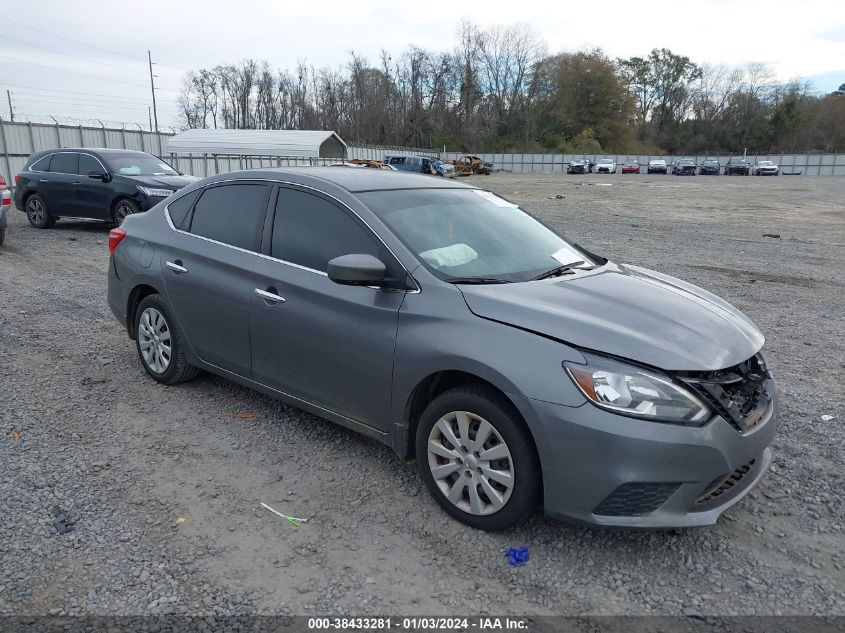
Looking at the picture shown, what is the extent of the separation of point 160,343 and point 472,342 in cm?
289

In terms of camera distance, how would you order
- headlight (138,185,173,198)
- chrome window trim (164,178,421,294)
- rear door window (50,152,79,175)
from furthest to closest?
rear door window (50,152,79,175) < headlight (138,185,173,198) < chrome window trim (164,178,421,294)

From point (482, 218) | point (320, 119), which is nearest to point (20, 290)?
point (482, 218)

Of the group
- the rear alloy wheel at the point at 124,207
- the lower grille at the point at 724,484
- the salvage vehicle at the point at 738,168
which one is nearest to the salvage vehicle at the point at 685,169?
the salvage vehicle at the point at 738,168

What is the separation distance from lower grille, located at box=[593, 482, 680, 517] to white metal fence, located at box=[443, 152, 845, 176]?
68851mm

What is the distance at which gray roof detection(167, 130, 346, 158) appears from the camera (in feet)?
151

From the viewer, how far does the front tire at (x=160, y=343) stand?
4766mm

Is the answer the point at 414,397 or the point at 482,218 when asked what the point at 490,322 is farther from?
the point at 482,218

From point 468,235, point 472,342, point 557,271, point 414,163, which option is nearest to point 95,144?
point 414,163

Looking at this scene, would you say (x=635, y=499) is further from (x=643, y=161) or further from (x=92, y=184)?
(x=643, y=161)

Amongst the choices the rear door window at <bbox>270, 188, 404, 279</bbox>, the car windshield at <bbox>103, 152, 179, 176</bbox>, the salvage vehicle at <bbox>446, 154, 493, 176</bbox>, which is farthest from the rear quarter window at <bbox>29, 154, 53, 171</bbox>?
the salvage vehicle at <bbox>446, 154, 493, 176</bbox>

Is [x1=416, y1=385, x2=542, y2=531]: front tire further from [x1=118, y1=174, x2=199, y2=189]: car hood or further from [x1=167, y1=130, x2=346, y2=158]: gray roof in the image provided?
[x1=167, y1=130, x2=346, y2=158]: gray roof

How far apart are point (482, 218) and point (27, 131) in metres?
26.6

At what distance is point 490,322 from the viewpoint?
309cm

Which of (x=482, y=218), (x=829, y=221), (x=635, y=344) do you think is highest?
(x=482, y=218)
